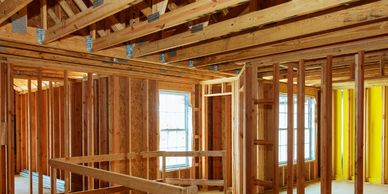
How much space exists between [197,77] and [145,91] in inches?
42.6

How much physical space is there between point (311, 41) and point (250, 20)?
114 cm

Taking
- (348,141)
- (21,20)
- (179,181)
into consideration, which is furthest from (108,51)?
(348,141)

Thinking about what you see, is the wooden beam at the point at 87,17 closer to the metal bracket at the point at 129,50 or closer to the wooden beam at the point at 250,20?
the wooden beam at the point at 250,20

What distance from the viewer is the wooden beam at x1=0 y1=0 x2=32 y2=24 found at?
8.60 feet

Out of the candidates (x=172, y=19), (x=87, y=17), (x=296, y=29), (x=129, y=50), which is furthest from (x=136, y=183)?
(x=129, y=50)

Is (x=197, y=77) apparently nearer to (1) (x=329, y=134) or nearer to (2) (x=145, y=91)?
(2) (x=145, y=91)

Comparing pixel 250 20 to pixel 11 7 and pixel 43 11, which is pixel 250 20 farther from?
pixel 43 11

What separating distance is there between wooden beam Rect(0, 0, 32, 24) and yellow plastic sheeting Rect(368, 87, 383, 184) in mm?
7937

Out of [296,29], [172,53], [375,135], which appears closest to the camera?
[296,29]

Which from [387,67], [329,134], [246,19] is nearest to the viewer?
[246,19]

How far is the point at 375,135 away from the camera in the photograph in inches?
322

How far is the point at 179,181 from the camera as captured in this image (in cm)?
443

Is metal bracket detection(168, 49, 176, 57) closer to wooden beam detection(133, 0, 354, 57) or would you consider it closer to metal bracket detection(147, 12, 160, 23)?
wooden beam detection(133, 0, 354, 57)

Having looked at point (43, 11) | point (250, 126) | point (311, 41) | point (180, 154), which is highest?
point (43, 11)
